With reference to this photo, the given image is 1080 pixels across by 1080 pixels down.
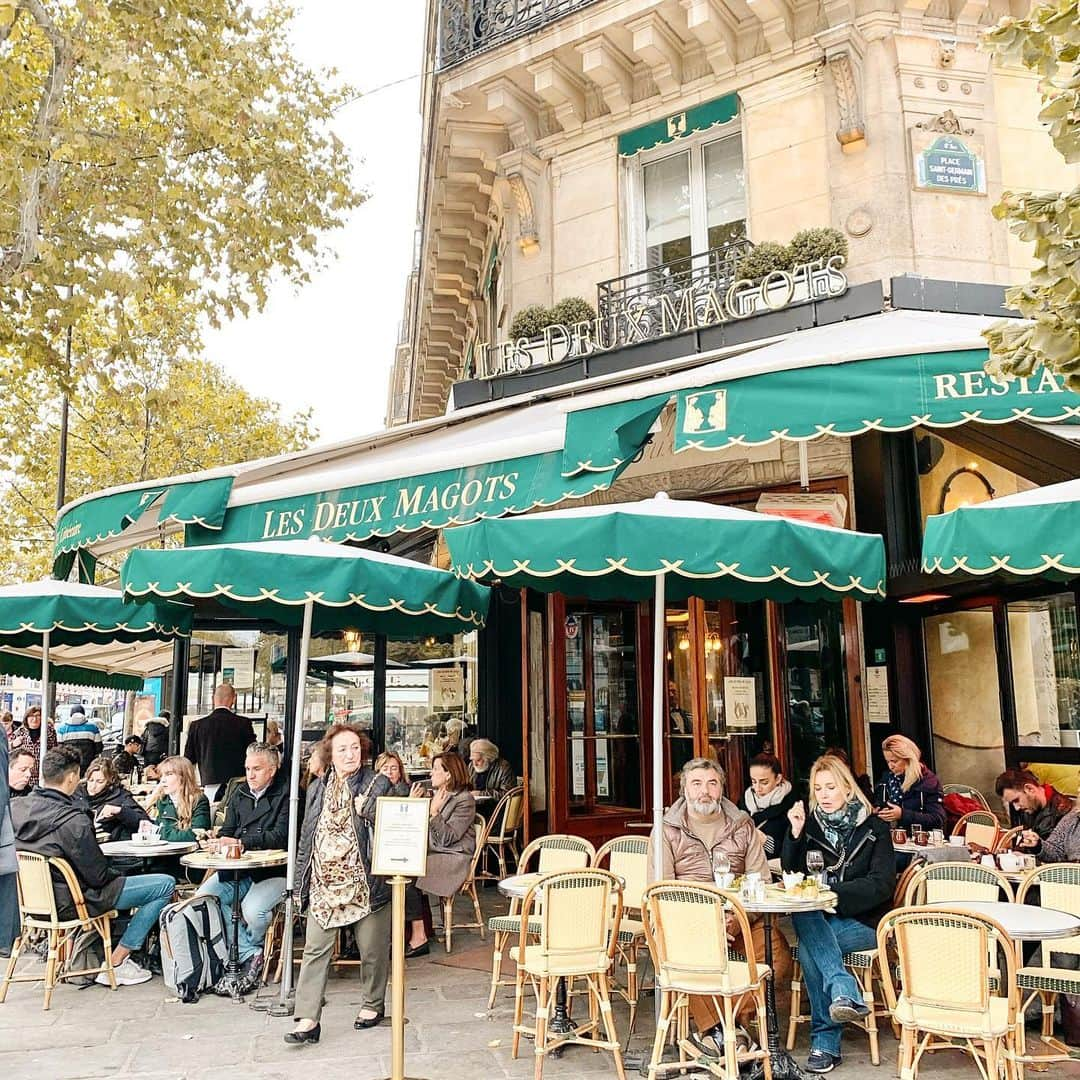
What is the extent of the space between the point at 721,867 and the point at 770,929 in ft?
1.27

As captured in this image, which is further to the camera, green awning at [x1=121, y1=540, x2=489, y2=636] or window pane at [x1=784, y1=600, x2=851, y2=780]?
window pane at [x1=784, y1=600, x2=851, y2=780]

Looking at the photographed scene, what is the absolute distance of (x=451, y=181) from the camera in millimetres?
12742

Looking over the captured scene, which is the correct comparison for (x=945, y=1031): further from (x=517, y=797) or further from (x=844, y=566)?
(x=517, y=797)

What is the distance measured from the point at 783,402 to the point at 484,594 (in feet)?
8.07

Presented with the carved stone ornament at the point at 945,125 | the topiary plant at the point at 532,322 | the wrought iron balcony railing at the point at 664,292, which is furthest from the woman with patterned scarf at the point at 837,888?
the carved stone ornament at the point at 945,125

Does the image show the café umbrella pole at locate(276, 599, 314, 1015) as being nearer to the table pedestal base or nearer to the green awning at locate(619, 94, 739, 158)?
the table pedestal base

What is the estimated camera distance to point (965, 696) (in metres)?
9.79

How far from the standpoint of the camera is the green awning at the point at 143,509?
26.1 ft

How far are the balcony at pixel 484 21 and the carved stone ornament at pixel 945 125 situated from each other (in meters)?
3.54

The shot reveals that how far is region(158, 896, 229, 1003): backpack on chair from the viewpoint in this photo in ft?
21.9

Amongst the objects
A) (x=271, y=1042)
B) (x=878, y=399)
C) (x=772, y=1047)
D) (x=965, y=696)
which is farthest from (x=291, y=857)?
(x=965, y=696)

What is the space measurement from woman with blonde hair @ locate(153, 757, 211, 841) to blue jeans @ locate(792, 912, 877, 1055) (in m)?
4.69

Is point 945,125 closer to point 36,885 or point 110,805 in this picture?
point 110,805

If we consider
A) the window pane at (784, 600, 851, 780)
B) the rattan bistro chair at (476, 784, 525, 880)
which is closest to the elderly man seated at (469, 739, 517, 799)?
the rattan bistro chair at (476, 784, 525, 880)
